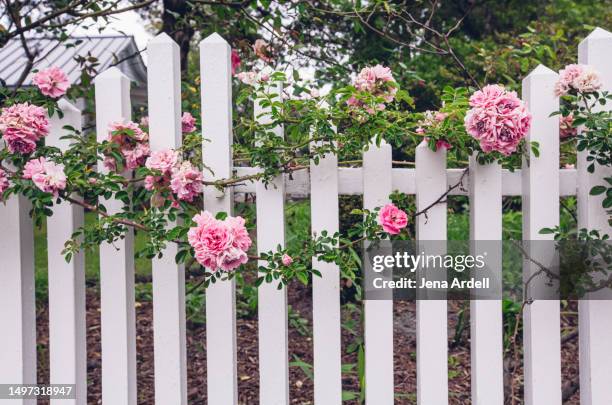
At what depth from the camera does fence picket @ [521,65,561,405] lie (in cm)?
184

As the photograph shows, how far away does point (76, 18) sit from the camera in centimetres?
274

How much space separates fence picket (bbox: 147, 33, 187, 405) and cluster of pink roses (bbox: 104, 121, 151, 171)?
4 centimetres

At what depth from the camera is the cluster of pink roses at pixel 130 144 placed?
1.81 meters

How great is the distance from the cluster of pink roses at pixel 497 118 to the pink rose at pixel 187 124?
2.97 feet

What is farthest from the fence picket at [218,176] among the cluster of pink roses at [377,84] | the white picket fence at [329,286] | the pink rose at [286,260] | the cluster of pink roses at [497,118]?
the cluster of pink roses at [497,118]

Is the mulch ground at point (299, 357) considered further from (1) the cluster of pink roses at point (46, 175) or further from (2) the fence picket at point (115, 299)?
(1) the cluster of pink roses at point (46, 175)

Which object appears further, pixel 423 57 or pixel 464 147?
pixel 423 57

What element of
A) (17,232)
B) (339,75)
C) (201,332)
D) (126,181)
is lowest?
(201,332)

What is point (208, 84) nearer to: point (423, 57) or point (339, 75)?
point (339, 75)

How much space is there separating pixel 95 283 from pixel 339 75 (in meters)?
2.26

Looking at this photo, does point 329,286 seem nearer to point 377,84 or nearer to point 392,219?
point 392,219

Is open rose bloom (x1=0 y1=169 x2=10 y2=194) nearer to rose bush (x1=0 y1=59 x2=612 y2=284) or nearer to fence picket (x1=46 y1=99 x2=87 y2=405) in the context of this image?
rose bush (x1=0 y1=59 x2=612 y2=284)

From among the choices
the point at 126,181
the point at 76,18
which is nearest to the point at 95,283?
the point at 76,18

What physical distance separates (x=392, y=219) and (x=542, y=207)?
494 millimetres
